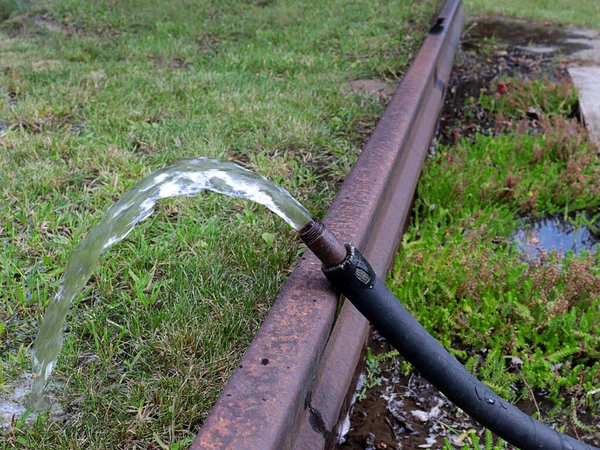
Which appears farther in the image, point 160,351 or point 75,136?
point 75,136

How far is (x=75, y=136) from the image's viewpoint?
152 inches

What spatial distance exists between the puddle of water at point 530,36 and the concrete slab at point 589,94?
1.09 meters

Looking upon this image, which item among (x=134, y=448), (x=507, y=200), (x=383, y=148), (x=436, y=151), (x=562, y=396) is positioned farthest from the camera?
(x=436, y=151)

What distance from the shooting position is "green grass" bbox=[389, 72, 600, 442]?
2.43 metres

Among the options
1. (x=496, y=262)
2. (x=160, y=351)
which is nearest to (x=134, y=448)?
(x=160, y=351)

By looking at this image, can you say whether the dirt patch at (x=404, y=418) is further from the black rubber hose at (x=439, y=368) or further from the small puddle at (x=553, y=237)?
the small puddle at (x=553, y=237)

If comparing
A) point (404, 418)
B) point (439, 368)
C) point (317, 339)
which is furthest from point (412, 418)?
point (317, 339)

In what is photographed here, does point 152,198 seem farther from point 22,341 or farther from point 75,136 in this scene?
point 75,136

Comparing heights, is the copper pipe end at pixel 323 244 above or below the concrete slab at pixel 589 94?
above

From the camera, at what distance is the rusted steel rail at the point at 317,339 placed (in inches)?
53.6

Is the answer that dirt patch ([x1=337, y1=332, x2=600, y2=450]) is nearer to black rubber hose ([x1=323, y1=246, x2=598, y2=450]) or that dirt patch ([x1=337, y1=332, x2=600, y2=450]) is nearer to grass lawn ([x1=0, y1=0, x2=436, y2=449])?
black rubber hose ([x1=323, y1=246, x2=598, y2=450])

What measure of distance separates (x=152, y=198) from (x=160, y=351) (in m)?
0.54

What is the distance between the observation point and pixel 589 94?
5.27 m

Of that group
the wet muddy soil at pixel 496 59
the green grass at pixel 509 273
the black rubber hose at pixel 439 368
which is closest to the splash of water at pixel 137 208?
the black rubber hose at pixel 439 368
